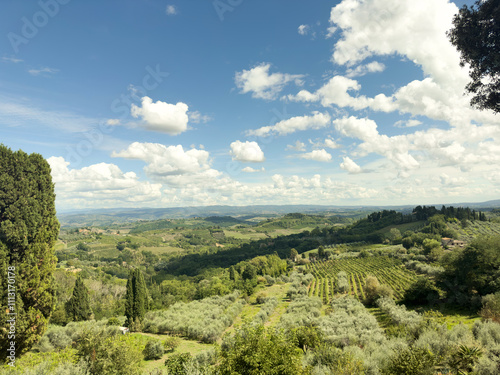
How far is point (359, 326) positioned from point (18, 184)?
4019 centimetres

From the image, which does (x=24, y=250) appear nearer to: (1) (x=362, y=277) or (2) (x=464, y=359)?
(2) (x=464, y=359)

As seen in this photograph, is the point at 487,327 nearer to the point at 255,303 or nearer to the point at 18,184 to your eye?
the point at 18,184

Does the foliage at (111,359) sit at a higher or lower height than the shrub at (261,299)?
higher

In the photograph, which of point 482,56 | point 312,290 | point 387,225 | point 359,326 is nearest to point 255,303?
point 312,290

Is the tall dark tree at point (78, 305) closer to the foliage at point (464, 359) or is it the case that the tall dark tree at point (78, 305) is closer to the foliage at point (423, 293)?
the foliage at point (464, 359)

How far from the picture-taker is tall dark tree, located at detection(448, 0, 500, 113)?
39.4 feet

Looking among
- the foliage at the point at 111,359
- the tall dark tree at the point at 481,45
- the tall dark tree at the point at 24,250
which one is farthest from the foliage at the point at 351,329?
the tall dark tree at the point at 24,250

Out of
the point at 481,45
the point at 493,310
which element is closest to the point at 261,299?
the point at 493,310

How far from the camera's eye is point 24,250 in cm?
1848

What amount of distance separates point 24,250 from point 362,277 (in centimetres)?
8224

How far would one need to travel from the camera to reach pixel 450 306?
125 ft

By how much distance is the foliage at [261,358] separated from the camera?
13.6 metres

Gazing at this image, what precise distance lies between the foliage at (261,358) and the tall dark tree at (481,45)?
18.6 meters

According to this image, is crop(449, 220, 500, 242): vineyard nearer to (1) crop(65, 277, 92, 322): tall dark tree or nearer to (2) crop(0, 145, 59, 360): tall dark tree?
(1) crop(65, 277, 92, 322): tall dark tree
